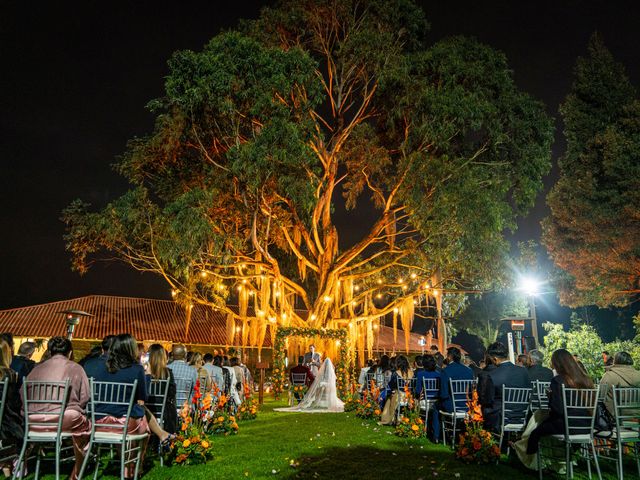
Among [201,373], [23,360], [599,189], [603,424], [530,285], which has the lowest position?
[603,424]

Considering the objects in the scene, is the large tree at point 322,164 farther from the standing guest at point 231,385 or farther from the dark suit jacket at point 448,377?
the dark suit jacket at point 448,377

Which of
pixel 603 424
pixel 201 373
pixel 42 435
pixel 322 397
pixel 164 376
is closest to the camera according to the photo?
pixel 42 435

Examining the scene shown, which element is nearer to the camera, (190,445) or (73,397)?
(73,397)

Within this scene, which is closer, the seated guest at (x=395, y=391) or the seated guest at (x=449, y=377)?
the seated guest at (x=449, y=377)

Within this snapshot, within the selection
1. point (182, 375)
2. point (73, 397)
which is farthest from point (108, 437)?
point (182, 375)

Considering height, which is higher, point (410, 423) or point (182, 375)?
point (182, 375)

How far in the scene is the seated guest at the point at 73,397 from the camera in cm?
425

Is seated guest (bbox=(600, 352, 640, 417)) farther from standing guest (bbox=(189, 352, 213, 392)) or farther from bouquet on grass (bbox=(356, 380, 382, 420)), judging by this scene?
standing guest (bbox=(189, 352, 213, 392))

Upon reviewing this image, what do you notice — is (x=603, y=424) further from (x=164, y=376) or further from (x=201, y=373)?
(x=201, y=373)

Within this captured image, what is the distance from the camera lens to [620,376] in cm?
533

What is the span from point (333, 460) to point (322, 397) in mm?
6302

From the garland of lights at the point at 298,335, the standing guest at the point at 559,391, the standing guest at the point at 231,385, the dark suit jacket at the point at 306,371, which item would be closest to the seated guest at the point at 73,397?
the standing guest at the point at 559,391

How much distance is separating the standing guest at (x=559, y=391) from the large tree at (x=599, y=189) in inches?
584

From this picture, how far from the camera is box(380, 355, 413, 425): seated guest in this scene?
325 inches
